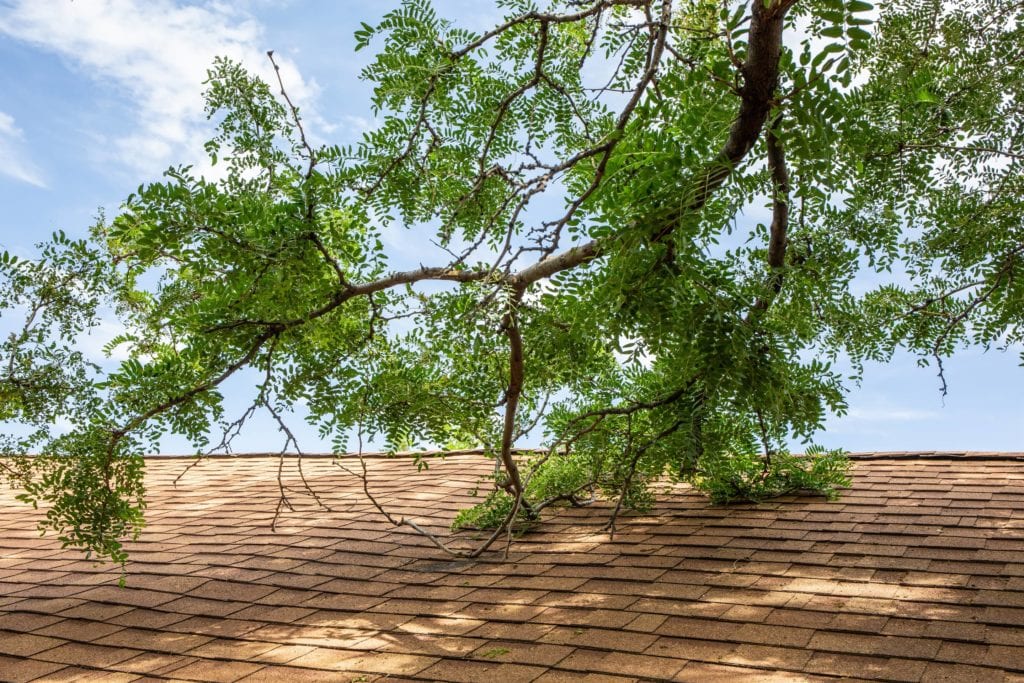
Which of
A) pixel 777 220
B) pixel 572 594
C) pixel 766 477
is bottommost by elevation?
pixel 572 594

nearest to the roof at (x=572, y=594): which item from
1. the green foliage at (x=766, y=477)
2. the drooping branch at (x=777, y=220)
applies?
the green foliage at (x=766, y=477)

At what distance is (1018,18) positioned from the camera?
5.27m

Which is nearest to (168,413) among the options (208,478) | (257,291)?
(257,291)

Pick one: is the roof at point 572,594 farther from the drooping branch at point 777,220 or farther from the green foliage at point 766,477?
the drooping branch at point 777,220

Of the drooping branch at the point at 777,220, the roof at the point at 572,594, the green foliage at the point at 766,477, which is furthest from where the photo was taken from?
the green foliage at the point at 766,477

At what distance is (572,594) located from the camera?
3834 mm

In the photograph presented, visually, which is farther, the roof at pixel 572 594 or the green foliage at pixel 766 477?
the green foliage at pixel 766 477

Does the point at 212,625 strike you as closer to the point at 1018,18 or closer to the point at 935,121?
the point at 935,121

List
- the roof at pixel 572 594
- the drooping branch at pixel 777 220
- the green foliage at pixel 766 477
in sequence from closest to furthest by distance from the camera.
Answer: the roof at pixel 572 594 → the drooping branch at pixel 777 220 → the green foliage at pixel 766 477

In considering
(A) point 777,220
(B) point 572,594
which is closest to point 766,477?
(A) point 777,220

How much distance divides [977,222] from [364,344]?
3.63m

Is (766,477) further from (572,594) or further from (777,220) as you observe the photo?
(572,594)

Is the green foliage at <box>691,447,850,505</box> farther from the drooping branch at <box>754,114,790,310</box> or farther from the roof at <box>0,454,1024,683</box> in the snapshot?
the drooping branch at <box>754,114,790,310</box>

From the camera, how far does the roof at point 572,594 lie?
3045mm
